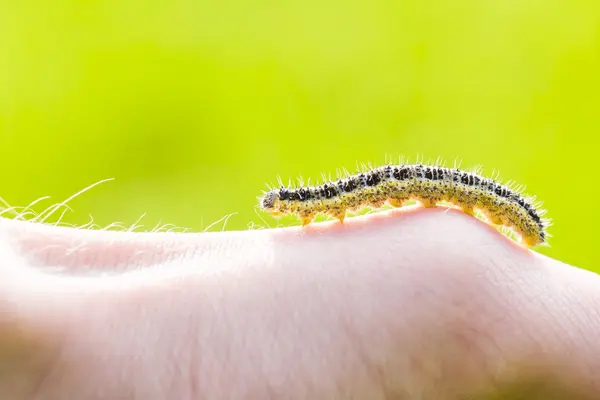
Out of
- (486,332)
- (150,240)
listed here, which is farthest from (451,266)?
(150,240)

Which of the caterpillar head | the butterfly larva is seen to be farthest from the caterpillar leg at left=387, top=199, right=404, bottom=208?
the caterpillar head

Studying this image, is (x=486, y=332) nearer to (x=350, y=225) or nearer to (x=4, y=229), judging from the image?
(x=350, y=225)

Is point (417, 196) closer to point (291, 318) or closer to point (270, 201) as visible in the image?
point (270, 201)

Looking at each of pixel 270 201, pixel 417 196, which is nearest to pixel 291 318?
pixel 417 196

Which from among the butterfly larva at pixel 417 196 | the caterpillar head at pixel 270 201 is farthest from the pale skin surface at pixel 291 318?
the caterpillar head at pixel 270 201

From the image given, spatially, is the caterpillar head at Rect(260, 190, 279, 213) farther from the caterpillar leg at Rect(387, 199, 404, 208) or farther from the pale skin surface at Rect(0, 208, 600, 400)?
the pale skin surface at Rect(0, 208, 600, 400)
